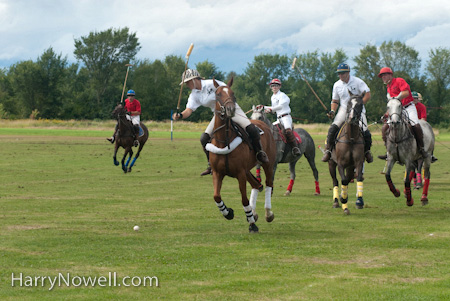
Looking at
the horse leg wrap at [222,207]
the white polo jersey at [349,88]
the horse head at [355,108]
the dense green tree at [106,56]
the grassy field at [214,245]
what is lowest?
the grassy field at [214,245]

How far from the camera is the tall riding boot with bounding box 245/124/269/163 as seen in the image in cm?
1093

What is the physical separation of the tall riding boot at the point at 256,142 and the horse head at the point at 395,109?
13.4ft

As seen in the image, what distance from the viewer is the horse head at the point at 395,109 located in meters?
13.8

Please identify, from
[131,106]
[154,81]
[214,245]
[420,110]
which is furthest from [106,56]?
[214,245]

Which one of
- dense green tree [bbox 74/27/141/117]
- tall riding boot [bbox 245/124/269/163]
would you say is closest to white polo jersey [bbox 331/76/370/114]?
tall riding boot [bbox 245/124/269/163]

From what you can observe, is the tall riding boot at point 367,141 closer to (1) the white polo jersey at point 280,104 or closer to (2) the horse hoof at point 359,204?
(2) the horse hoof at point 359,204

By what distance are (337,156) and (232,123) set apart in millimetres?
3786

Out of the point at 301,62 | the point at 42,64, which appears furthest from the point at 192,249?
the point at 301,62

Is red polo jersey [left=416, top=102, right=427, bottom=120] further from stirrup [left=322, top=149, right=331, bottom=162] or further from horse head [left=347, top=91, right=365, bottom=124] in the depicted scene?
horse head [left=347, top=91, right=365, bottom=124]

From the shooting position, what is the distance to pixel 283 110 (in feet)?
54.6

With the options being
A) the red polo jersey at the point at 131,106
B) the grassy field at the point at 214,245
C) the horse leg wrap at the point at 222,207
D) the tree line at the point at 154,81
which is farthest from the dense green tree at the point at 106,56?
the horse leg wrap at the point at 222,207

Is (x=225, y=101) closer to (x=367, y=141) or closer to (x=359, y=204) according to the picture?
(x=367, y=141)

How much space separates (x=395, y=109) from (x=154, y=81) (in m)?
95.6

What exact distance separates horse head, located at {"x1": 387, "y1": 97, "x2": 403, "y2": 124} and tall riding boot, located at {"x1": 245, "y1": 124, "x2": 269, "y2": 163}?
4080 mm
